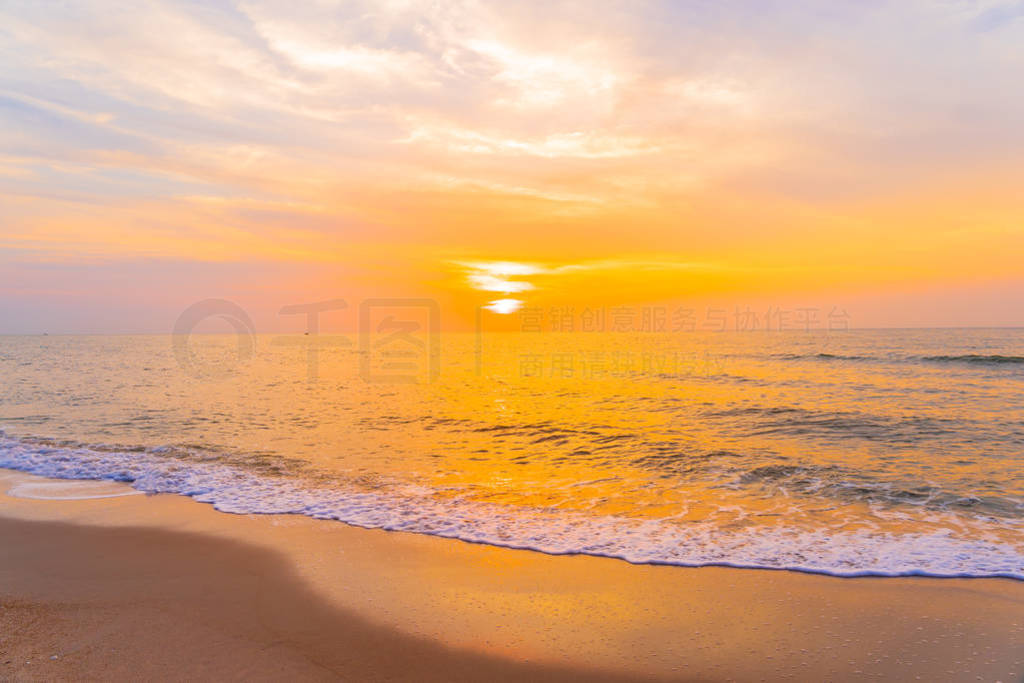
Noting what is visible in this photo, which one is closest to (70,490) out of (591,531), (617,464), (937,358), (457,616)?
(457,616)

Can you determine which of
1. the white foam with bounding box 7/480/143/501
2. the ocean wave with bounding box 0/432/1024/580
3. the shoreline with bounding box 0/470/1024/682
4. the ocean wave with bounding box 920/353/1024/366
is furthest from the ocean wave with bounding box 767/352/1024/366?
the white foam with bounding box 7/480/143/501

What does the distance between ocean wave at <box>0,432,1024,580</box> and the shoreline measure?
13.7 inches

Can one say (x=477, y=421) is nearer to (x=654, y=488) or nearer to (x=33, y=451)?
(x=654, y=488)

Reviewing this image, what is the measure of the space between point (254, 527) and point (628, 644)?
21.4 ft

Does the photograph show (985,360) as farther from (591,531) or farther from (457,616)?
(457,616)

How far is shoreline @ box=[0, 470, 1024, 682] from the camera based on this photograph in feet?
15.5

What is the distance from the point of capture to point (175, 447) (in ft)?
50.0

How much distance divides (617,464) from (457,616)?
8121 mm

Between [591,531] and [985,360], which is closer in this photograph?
[591,531]

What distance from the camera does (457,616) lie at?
5.66 m

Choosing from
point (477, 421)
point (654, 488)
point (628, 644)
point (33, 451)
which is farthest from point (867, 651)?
point (33, 451)

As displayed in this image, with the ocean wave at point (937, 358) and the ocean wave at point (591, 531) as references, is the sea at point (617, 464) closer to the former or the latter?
the ocean wave at point (591, 531)

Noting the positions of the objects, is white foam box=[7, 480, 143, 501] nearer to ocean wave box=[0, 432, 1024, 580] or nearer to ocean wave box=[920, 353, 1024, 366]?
ocean wave box=[0, 432, 1024, 580]

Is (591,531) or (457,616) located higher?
(457,616)
